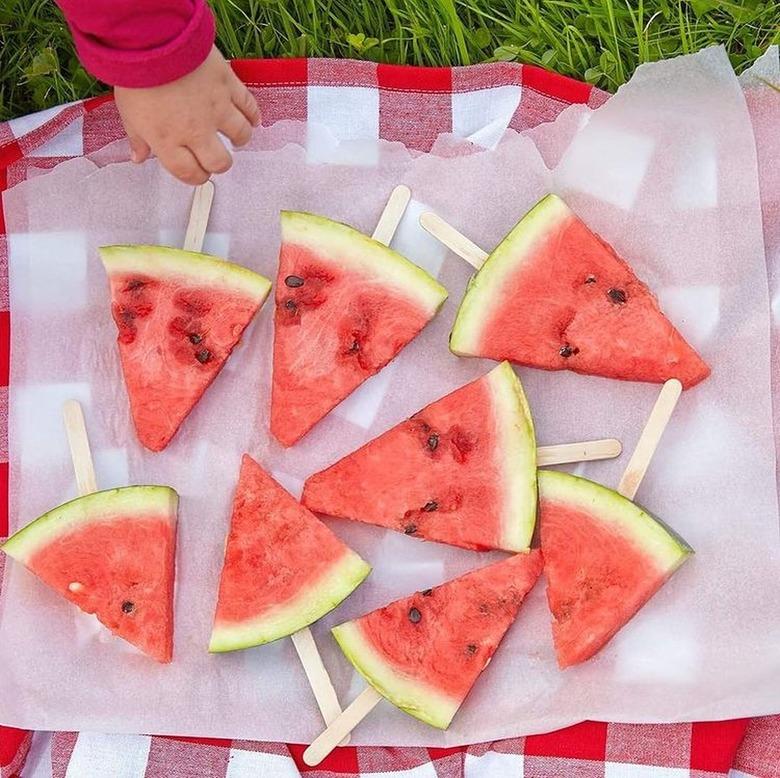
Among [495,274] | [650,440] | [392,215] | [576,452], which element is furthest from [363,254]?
[650,440]

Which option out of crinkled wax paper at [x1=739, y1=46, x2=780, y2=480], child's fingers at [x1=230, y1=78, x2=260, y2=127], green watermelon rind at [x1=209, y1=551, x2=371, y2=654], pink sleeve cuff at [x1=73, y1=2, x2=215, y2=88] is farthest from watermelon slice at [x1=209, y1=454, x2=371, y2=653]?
crinkled wax paper at [x1=739, y1=46, x2=780, y2=480]

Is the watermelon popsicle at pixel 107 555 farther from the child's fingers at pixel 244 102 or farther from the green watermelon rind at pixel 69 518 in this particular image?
the child's fingers at pixel 244 102

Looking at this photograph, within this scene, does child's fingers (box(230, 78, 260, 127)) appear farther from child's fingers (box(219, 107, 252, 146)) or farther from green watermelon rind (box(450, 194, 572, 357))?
green watermelon rind (box(450, 194, 572, 357))

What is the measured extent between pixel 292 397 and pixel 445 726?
0.74 metres

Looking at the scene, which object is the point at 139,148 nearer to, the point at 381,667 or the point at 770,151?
the point at 381,667

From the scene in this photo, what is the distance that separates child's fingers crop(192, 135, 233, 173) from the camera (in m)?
2.07

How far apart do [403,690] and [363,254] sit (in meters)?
0.90

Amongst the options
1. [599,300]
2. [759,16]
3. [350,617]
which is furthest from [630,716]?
[759,16]

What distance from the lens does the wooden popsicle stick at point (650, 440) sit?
224cm

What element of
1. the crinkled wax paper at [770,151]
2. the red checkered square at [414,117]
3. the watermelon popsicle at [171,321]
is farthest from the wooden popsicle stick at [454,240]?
the crinkled wax paper at [770,151]

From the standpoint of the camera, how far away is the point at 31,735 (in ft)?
7.64

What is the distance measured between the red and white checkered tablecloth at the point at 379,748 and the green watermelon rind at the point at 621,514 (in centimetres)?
37

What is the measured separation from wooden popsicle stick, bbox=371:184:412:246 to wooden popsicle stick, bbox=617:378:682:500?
67 cm

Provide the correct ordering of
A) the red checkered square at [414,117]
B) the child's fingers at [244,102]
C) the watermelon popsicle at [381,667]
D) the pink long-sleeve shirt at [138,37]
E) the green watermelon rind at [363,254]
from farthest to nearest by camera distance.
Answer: the red checkered square at [414,117] → the green watermelon rind at [363,254] → the watermelon popsicle at [381,667] → the child's fingers at [244,102] → the pink long-sleeve shirt at [138,37]
